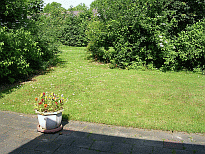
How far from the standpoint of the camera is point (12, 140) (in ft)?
13.2

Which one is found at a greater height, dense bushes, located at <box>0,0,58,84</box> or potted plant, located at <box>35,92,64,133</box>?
dense bushes, located at <box>0,0,58,84</box>

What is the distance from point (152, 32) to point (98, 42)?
3454mm

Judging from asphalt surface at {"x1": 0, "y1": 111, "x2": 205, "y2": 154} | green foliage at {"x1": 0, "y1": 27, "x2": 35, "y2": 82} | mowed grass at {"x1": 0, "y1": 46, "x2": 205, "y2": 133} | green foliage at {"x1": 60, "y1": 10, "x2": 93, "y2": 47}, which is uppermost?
green foliage at {"x1": 60, "y1": 10, "x2": 93, "y2": 47}

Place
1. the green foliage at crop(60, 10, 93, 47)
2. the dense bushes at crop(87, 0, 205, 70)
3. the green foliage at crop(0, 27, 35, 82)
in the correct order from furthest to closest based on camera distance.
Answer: the green foliage at crop(60, 10, 93, 47)
the dense bushes at crop(87, 0, 205, 70)
the green foliage at crop(0, 27, 35, 82)

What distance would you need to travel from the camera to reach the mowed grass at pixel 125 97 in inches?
198

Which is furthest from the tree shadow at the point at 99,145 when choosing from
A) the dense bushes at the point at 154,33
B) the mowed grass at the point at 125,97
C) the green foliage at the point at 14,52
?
the dense bushes at the point at 154,33

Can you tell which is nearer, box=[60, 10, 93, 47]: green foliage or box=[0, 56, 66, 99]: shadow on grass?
box=[0, 56, 66, 99]: shadow on grass

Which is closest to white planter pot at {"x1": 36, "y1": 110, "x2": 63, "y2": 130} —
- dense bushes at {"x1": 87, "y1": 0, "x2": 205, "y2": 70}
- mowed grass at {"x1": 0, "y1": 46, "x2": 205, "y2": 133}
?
mowed grass at {"x1": 0, "y1": 46, "x2": 205, "y2": 133}

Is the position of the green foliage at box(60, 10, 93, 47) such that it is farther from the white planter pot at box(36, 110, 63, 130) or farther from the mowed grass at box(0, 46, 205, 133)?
the white planter pot at box(36, 110, 63, 130)

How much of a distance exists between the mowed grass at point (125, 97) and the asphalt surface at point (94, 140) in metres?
0.35

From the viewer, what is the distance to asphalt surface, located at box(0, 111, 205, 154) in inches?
144

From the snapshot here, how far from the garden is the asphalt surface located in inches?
13.8

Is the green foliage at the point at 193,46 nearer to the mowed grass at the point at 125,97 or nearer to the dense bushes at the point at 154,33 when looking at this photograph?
the dense bushes at the point at 154,33

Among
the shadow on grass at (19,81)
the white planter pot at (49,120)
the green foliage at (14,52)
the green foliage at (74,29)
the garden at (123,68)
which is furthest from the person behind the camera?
the green foliage at (74,29)
